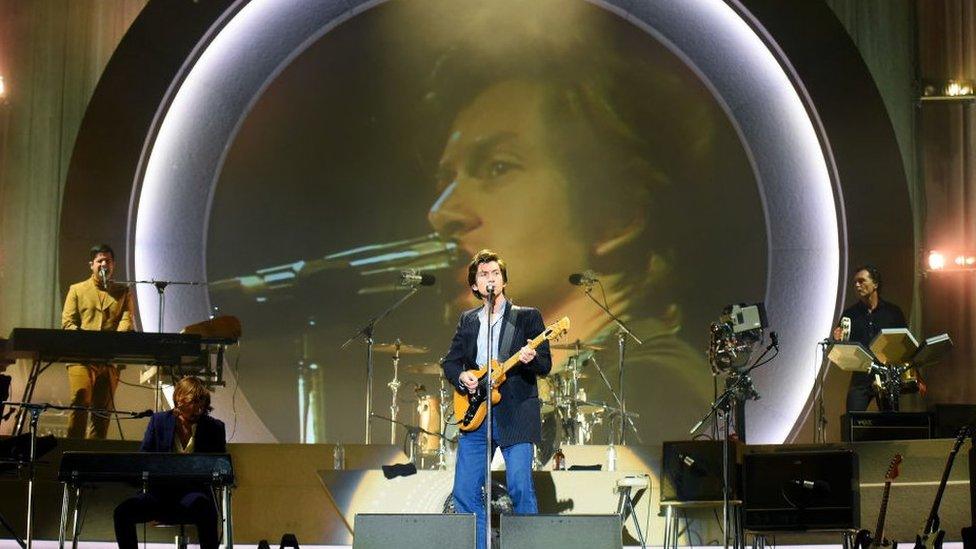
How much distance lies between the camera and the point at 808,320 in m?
10.6

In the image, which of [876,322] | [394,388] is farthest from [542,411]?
[876,322]

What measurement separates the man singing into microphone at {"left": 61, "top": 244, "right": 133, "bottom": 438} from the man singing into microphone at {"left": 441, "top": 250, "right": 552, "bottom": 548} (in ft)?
10.8

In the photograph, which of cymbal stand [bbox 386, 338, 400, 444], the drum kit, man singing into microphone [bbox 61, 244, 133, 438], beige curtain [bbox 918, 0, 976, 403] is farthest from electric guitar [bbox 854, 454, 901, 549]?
man singing into microphone [bbox 61, 244, 133, 438]

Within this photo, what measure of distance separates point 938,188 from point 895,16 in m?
1.53

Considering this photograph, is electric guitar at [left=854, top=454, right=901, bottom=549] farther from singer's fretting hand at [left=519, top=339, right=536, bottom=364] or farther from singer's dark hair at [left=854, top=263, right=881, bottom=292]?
singer's dark hair at [left=854, top=263, right=881, bottom=292]

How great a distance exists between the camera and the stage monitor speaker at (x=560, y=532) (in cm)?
567

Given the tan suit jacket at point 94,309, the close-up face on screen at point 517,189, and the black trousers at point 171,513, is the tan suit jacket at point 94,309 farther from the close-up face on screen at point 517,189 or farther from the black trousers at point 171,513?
the black trousers at point 171,513

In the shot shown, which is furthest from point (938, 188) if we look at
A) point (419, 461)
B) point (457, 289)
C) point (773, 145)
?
point (419, 461)

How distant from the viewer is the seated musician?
20.7ft

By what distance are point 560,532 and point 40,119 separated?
6.60 m

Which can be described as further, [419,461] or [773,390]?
[773,390]

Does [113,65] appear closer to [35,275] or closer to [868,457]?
[35,275]

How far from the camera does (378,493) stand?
805cm

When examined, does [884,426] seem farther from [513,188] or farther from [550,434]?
[513,188]
